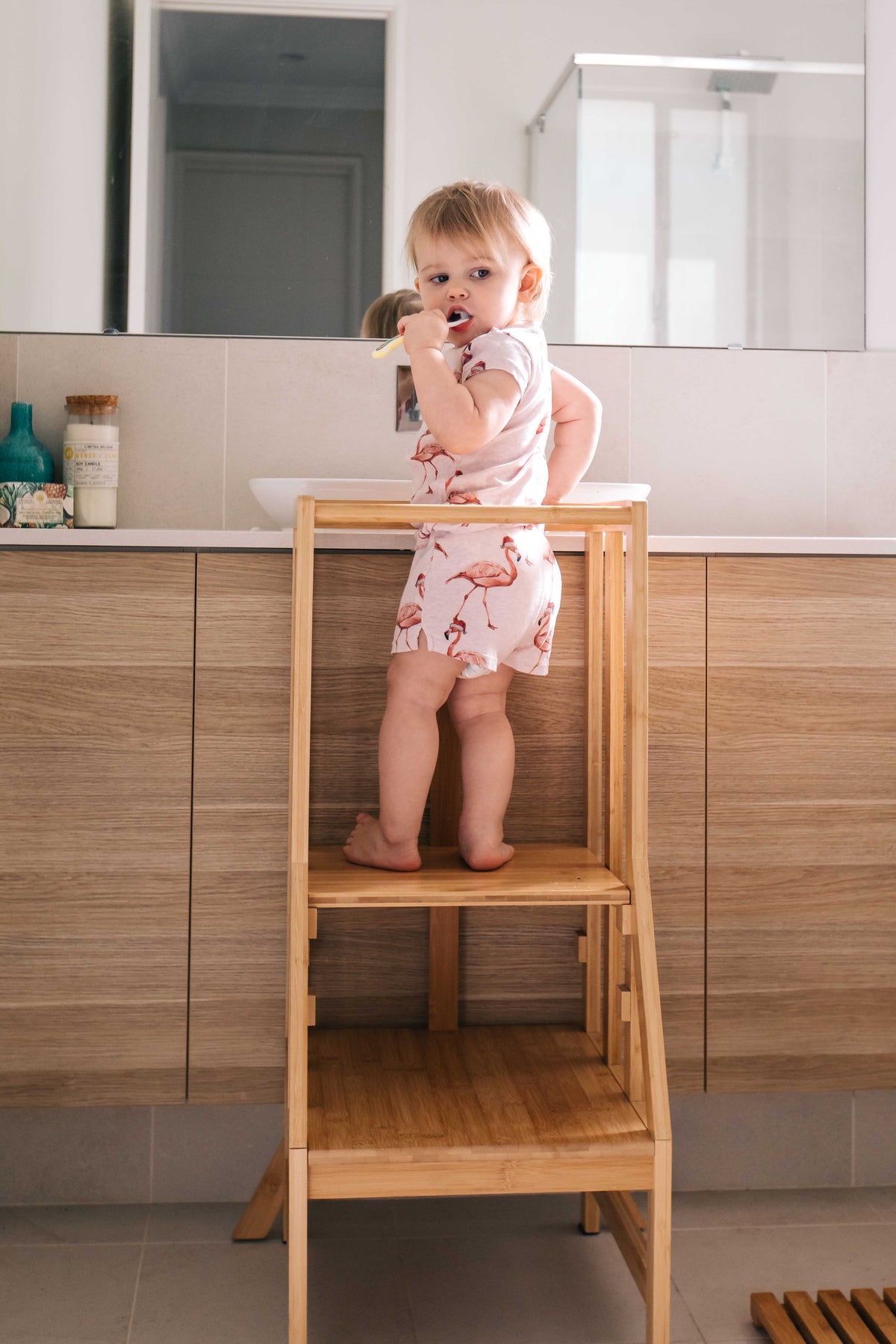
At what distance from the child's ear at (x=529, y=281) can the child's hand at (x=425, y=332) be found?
15 centimetres

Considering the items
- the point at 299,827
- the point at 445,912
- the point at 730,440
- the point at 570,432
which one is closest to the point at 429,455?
the point at 570,432

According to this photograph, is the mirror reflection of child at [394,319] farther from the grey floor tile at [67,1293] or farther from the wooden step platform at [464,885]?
the grey floor tile at [67,1293]

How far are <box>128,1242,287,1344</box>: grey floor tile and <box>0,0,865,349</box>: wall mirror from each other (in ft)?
4.36

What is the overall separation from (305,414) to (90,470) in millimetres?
346

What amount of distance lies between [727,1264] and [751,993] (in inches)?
12.9

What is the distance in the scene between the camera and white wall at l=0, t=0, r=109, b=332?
181 centimetres

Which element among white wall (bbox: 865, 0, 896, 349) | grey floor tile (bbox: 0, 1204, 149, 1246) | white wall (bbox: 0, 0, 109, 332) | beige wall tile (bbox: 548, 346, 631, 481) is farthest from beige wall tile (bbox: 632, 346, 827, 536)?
grey floor tile (bbox: 0, 1204, 149, 1246)

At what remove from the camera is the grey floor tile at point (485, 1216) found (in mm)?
1509

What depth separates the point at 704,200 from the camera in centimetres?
190

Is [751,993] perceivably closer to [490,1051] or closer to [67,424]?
[490,1051]

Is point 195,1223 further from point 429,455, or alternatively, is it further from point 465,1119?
point 429,455

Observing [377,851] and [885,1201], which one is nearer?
[377,851]

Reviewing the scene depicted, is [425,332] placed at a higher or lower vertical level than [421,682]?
higher

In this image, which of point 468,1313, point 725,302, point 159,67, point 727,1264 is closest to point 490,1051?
point 468,1313
